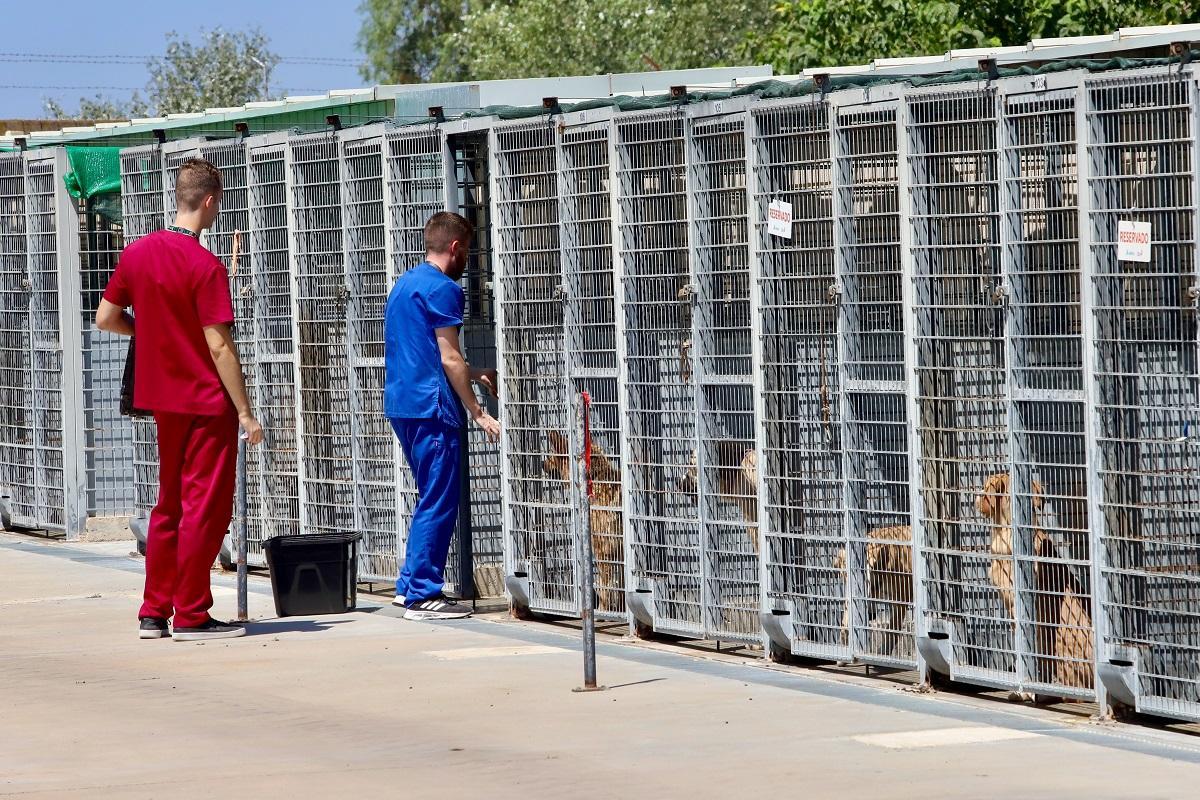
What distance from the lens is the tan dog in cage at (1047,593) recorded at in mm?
8320

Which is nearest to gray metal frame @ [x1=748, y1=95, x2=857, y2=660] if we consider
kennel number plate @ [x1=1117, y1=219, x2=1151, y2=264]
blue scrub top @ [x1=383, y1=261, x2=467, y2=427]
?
kennel number plate @ [x1=1117, y1=219, x2=1151, y2=264]

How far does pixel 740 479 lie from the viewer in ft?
32.9

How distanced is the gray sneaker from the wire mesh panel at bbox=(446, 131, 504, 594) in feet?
4.64

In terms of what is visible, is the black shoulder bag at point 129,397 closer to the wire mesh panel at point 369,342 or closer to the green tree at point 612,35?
the wire mesh panel at point 369,342

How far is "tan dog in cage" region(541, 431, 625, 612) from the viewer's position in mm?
10820

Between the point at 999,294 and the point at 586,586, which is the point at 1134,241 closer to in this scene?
the point at 999,294

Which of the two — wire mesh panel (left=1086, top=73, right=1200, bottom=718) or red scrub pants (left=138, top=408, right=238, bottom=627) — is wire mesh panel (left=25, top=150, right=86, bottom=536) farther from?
wire mesh panel (left=1086, top=73, right=1200, bottom=718)

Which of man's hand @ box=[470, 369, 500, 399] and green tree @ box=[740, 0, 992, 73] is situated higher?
green tree @ box=[740, 0, 992, 73]

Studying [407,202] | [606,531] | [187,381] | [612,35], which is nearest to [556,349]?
[606,531]

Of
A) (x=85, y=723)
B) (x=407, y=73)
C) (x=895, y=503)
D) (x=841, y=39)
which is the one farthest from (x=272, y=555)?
(x=407, y=73)

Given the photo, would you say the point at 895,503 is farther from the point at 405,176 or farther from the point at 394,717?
the point at 405,176

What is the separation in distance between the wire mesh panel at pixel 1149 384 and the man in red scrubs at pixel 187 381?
434cm

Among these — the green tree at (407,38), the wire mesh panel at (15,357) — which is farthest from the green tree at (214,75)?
the wire mesh panel at (15,357)

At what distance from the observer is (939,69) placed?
11.7 metres
